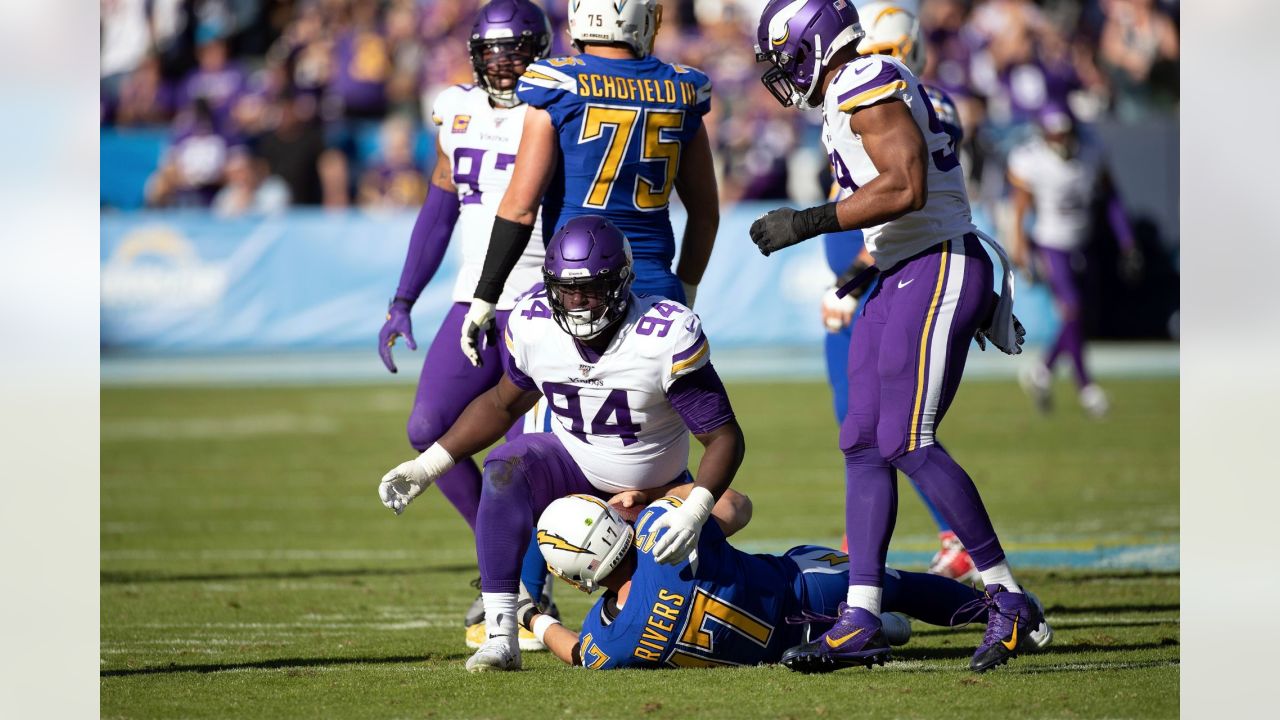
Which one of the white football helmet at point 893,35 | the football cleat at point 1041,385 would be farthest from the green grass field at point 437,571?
the white football helmet at point 893,35

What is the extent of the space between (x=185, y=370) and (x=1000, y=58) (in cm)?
943

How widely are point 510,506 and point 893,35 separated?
2.59 meters

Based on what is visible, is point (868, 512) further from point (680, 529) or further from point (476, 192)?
point (476, 192)

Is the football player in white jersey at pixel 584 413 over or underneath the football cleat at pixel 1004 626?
over

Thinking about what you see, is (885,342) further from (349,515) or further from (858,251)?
(349,515)

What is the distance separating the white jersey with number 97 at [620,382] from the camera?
454 centimetres

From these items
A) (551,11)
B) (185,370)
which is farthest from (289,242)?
(551,11)

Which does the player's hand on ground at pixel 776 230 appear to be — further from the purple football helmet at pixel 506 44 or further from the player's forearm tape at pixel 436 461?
the purple football helmet at pixel 506 44

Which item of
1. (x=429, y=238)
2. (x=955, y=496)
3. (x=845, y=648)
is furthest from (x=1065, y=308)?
(x=845, y=648)

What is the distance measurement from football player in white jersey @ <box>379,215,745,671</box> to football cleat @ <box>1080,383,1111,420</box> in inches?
309

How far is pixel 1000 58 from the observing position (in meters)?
18.1

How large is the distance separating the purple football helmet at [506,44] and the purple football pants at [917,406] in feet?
5.23

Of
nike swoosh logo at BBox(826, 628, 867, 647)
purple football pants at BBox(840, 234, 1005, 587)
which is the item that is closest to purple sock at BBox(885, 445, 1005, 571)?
purple football pants at BBox(840, 234, 1005, 587)
